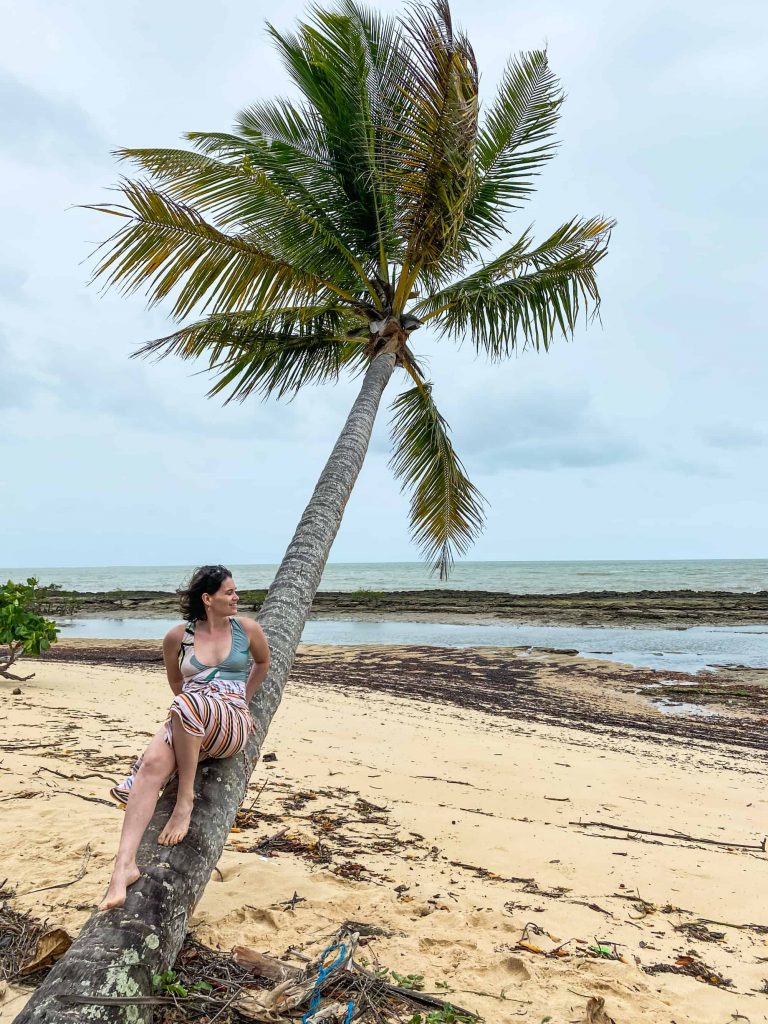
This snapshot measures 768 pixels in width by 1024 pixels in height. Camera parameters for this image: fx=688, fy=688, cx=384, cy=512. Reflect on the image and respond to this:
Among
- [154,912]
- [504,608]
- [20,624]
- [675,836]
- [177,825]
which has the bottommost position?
[504,608]

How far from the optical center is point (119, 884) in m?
2.44

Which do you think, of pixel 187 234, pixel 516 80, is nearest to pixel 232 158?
pixel 187 234

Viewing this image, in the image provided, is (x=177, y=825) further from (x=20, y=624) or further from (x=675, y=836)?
(x=20, y=624)

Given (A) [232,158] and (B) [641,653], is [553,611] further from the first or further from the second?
(A) [232,158]

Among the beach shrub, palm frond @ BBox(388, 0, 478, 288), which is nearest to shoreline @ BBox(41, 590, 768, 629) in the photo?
the beach shrub

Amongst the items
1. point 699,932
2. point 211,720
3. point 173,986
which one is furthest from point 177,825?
point 699,932

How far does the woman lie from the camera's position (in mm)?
2658

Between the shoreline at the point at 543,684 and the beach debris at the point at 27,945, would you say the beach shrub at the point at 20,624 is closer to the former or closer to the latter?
the shoreline at the point at 543,684

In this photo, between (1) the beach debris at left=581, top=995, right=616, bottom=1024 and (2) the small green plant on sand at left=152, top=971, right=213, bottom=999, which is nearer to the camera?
(2) the small green plant on sand at left=152, top=971, right=213, bottom=999

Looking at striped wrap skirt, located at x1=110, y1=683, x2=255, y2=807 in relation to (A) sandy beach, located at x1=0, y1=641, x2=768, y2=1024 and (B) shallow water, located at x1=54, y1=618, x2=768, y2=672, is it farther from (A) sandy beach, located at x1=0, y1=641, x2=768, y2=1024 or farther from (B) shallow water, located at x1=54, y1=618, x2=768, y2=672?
(B) shallow water, located at x1=54, y1=618, x2=768, y2=672

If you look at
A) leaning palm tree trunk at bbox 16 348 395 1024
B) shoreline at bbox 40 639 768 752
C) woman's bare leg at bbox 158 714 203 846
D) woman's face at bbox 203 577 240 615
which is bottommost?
shoreline at bbox 40 639 768 752

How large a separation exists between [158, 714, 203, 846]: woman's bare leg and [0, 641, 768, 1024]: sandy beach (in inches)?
27.8

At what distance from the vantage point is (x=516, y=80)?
288 inches

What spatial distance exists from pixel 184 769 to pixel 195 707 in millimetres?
246
